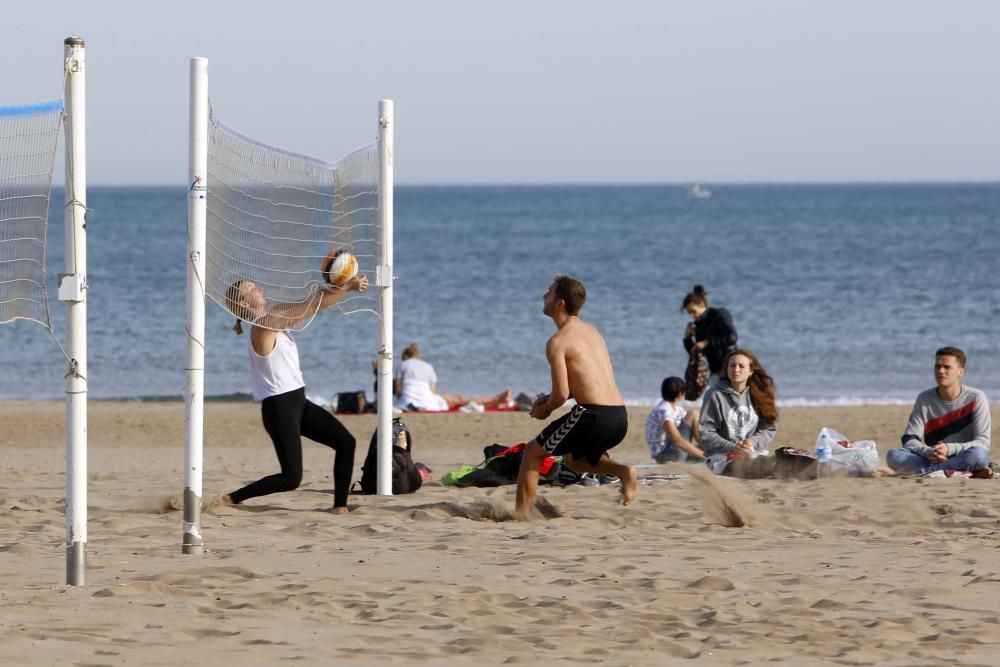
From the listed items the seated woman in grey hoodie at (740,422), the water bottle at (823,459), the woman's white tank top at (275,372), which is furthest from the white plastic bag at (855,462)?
the woman's white tank top at (275,372)

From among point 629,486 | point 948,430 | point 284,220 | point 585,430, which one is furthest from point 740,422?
point 284,220

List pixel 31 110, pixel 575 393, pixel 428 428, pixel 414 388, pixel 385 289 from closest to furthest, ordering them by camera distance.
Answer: pixel 31 110 → pixel 575 393 → pixel 385 289 → pixel 428 428 → pixel 414 388

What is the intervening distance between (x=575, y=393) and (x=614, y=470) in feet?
2.18

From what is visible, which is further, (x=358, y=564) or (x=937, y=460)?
(x=937, y=460)

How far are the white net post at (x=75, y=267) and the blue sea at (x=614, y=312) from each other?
1345cm

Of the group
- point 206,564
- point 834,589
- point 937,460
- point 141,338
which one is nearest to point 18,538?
point 206,564

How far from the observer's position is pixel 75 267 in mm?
5562

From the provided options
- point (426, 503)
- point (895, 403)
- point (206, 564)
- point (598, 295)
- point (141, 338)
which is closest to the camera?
point (206, 564)

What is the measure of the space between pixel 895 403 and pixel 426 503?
11.4 metres

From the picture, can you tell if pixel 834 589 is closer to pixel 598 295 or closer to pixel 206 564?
pixel 206 564

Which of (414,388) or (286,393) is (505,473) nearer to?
(286,393)

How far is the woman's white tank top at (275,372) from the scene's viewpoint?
298 inches

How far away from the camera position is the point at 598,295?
39.8 m

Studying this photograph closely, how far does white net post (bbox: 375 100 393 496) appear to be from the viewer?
8648mm
